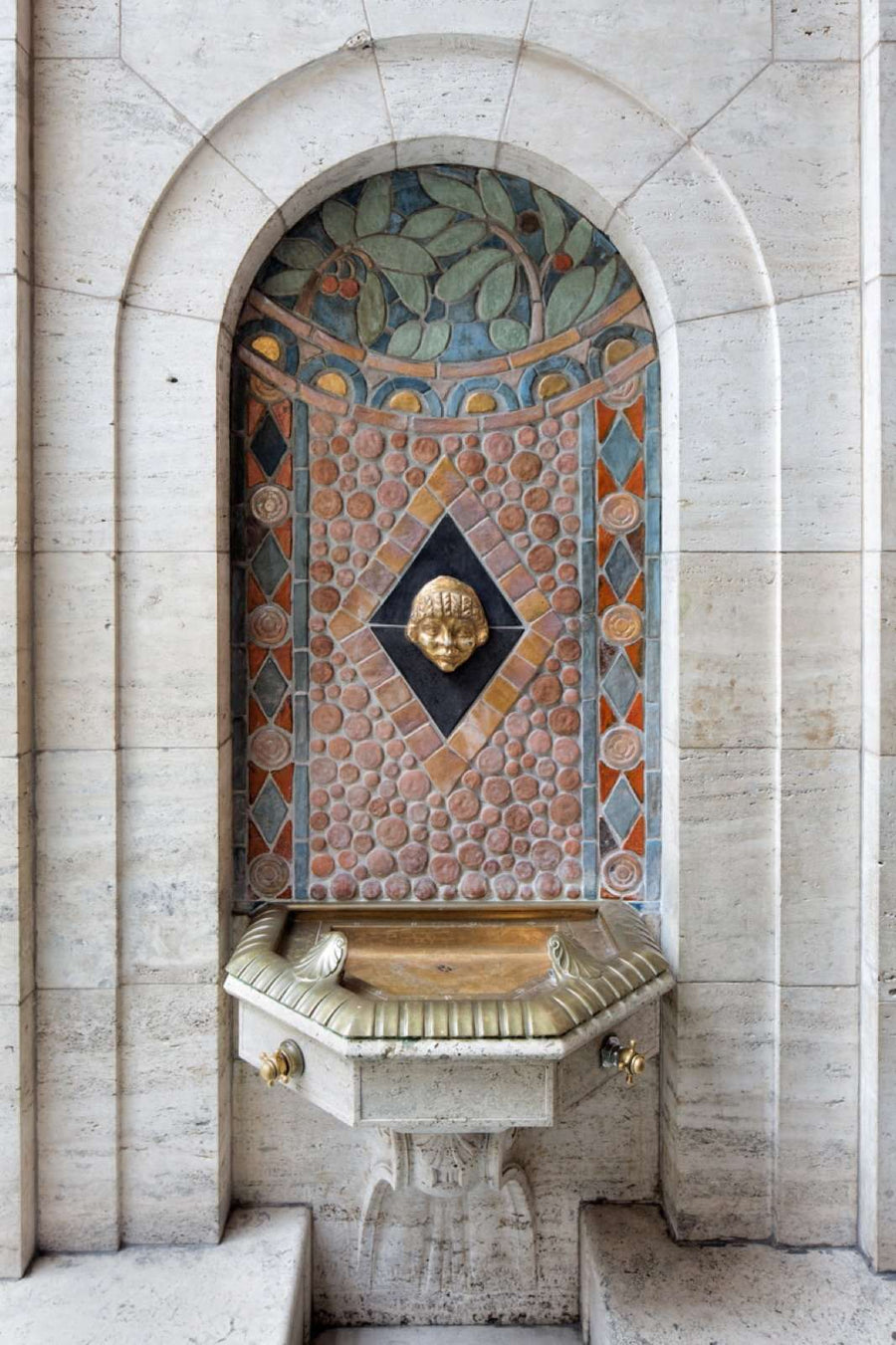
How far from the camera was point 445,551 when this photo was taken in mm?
2730

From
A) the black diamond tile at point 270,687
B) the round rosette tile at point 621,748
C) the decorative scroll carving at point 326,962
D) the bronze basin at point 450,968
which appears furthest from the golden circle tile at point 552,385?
the decorative scroll carving at point 326,962

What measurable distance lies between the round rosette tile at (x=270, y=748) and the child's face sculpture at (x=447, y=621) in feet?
1.46

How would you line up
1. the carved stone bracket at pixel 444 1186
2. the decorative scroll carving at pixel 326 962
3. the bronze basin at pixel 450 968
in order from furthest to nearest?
the carved stone bracket at pixel 444 1186 → the decorative scroll carving at pixel 326 962 → the bronze basin at pixel 450 968

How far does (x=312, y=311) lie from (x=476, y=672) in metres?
1.05

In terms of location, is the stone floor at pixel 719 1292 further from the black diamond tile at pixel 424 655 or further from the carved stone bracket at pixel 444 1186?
the black diamond tile at pixel 424 655

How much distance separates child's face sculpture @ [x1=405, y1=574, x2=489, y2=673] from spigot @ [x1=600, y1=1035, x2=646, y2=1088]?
100 centimetres

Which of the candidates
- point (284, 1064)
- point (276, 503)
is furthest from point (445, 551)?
point (284, 1064)

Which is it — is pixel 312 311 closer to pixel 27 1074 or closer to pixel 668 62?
pixel 668 62

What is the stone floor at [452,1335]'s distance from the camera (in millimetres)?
2686

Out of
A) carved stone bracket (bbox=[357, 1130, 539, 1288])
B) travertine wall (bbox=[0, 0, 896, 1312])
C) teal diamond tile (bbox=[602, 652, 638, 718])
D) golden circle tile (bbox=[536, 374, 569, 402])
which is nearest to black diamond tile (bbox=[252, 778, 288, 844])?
travertine wall (bbox=[0, 0, 896, 1312])

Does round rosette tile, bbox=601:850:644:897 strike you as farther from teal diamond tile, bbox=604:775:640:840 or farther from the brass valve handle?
the brass valve handle

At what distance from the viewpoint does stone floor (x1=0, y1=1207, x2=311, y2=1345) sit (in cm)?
232

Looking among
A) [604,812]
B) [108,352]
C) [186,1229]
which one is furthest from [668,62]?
[186,1229]

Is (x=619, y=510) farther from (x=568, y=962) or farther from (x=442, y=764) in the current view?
(x=568, y=962)
